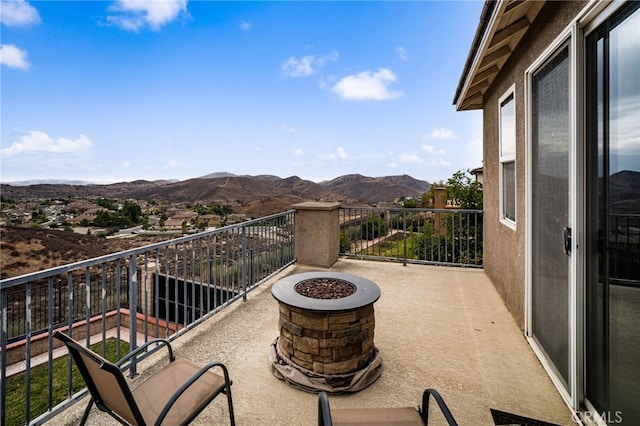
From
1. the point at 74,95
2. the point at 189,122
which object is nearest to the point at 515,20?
the point at 189,122

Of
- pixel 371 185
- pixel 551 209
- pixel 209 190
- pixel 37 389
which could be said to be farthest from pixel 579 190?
pixel 371 185

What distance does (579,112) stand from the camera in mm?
1955

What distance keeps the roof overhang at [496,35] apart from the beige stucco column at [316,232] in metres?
3.12

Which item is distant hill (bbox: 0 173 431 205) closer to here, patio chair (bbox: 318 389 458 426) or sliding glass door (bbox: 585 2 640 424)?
sliding glass door (bbox: 585 2 640 424)

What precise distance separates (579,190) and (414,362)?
1.93 m

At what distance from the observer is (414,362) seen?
2.78 metres

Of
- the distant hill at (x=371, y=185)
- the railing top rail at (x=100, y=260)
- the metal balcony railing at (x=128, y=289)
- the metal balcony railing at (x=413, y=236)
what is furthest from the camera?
the distant hill at (x=371, y=185)

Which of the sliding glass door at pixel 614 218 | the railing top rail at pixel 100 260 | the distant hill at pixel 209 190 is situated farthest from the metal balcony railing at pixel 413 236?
the sliding glass door at pixel 614 218

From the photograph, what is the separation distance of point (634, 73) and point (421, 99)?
36.1 ft

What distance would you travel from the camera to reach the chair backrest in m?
1.32

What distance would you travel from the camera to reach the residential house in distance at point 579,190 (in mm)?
1593

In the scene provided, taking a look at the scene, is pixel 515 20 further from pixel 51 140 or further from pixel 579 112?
pixel 51 140

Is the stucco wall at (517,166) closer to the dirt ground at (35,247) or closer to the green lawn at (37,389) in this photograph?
the green lawn at (37,389)

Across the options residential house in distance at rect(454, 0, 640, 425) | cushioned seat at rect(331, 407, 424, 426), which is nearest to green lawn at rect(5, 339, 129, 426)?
cushioned seat at rect(331, 407, 424, 426)
